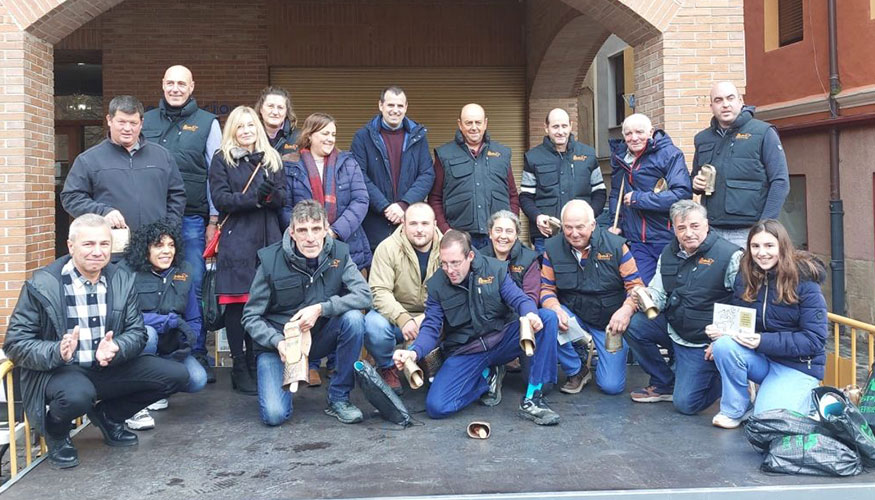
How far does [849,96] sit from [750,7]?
135 inches

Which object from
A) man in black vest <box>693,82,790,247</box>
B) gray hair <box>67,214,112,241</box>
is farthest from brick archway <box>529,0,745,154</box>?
gray hair <box>67,214,112,241</box>

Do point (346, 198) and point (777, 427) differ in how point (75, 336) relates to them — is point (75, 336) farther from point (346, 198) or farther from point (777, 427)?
point (777, 427)

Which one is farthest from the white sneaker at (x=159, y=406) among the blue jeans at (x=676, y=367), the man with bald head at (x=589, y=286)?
the blue jeans at (x=676, y=367)

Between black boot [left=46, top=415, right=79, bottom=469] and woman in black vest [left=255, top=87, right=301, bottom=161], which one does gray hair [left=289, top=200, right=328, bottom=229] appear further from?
black boot [left=46, top=415, right=79, bottom=469]

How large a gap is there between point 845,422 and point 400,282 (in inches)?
115

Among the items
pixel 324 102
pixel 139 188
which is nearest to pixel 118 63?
pixel 324 102

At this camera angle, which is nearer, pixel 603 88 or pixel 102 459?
pixel 102 459

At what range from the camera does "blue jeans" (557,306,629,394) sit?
5871mm

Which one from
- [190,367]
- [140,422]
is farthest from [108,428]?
[190,367]

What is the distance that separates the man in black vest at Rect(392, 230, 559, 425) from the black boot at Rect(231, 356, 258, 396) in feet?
4.58

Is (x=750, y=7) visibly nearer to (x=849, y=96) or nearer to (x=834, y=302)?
(x=849, y=96)

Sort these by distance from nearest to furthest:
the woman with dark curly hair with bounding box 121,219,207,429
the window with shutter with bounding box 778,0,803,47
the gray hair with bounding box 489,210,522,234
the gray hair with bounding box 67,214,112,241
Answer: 1. the gray hair with bounding box 67,214,112,241
2. the woman with dark curly hair with bounding box 121,219,207,429
3. the gray hair with bounding box 489,210,522,234
4. the window with shutter with bounding box 778,0,803,47

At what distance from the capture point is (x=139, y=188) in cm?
552

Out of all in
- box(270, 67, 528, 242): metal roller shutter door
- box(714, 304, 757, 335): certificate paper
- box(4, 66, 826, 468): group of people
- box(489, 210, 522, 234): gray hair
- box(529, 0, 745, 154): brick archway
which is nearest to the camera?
box(4, 66, 826, 468): group of people
